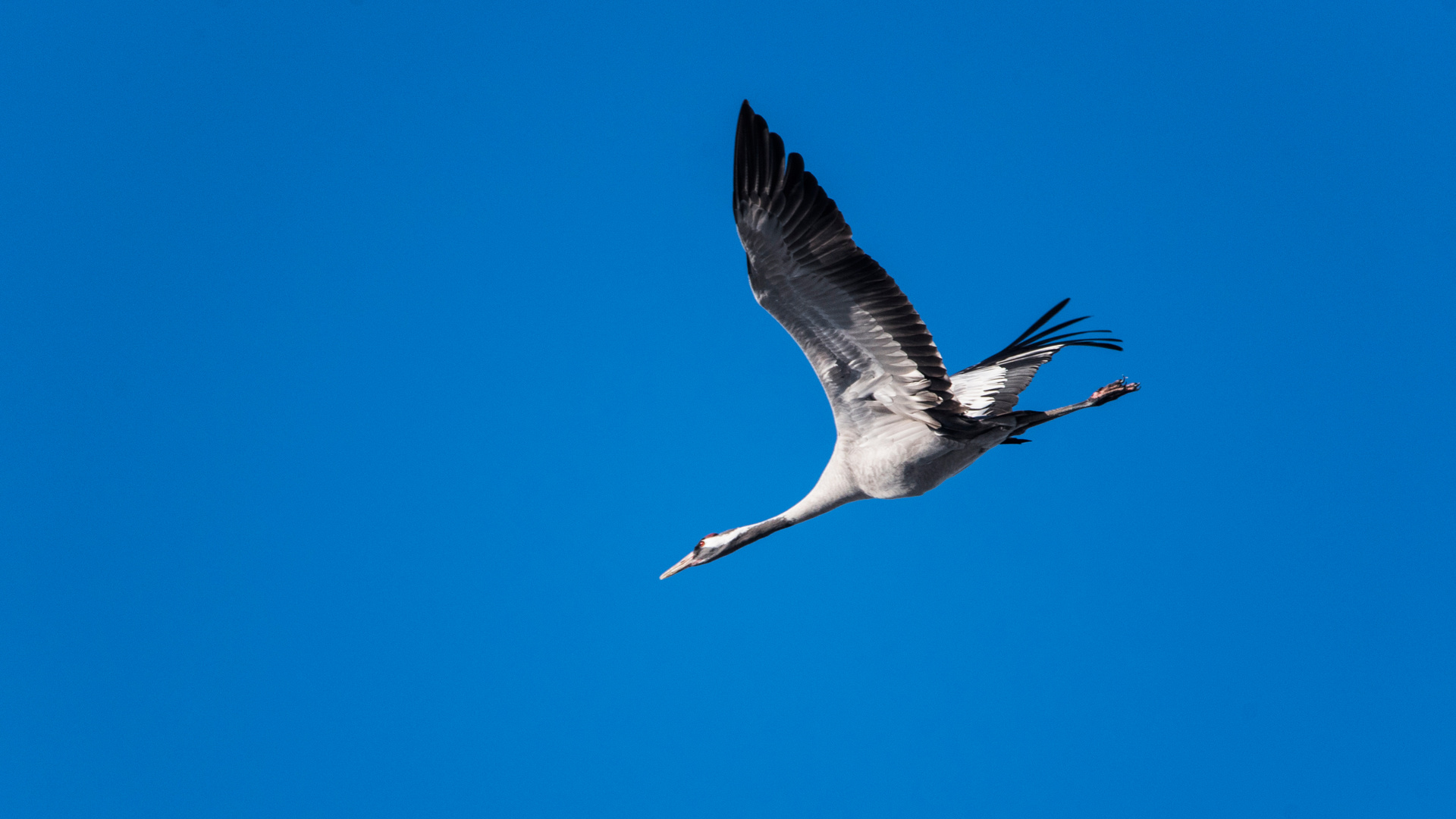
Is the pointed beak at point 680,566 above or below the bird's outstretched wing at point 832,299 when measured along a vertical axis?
below

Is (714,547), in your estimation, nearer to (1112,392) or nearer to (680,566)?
(680,566)

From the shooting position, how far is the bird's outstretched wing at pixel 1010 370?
14594mm

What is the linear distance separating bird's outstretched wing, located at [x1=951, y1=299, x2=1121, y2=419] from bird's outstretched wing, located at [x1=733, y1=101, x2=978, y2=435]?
1.85 metres

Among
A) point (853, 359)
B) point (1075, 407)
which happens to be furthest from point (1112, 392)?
point (853, 359)

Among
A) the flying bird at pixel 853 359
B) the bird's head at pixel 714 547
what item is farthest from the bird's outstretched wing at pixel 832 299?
the bird's head at pixel 714 547

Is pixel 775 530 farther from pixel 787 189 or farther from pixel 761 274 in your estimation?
pixel 787 189

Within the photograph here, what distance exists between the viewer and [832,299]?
1182cm

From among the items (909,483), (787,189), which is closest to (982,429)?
(909,483)

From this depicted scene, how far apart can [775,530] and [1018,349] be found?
454 centimetres

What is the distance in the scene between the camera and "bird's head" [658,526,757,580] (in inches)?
545

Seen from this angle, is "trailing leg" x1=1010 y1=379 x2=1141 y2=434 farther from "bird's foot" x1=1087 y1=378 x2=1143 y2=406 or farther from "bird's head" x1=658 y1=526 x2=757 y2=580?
"bird's head" x1=658 y1=526 x2=757 y2=580

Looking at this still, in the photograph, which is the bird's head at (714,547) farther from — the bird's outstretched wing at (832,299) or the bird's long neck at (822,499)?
the bird's outstretched wing at (832,299)

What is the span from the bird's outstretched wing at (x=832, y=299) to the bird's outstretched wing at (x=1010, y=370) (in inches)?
72.7

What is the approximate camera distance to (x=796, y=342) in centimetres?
1253
